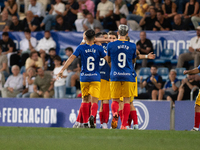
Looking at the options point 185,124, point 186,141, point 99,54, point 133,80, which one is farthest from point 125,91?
point 185,124

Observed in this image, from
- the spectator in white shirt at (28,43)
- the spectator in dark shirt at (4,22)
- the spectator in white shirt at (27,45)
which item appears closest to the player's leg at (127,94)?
the spectator in white shirt at (27,45)

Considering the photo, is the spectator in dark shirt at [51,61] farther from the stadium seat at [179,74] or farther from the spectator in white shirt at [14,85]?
the stadium seat at [179,74]

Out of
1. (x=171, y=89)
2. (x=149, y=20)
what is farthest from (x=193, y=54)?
(x=149, y=20)

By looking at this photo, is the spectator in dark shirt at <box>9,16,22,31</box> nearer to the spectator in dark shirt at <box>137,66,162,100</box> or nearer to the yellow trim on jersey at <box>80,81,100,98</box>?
the spectator in dark shirt at <box>137,66,162,100</box>

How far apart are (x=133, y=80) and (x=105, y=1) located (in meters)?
8.57

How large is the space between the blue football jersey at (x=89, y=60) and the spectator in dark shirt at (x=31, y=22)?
855cm

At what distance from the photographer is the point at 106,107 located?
9.62 m

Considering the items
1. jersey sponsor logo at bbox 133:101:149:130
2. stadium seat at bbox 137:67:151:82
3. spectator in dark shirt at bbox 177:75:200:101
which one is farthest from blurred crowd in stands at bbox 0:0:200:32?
jersey sponsor logo at bbox 133:101:149:130

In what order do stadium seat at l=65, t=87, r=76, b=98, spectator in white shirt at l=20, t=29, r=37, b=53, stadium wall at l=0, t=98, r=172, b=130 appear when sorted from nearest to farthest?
stadium wall at l=0, t=98, r=172, b=130, stadium seat at l=65, t=87, r=76, b=98, spectator in white shirt at l=20, t=29, r=37, b=53

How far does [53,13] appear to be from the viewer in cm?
1742

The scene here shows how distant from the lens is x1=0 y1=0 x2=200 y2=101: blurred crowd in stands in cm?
1352

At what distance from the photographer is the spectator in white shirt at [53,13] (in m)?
17.0

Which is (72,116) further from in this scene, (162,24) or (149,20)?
(162,24)

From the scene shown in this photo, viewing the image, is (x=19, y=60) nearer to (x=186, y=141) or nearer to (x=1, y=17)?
(x=1, y=17)
